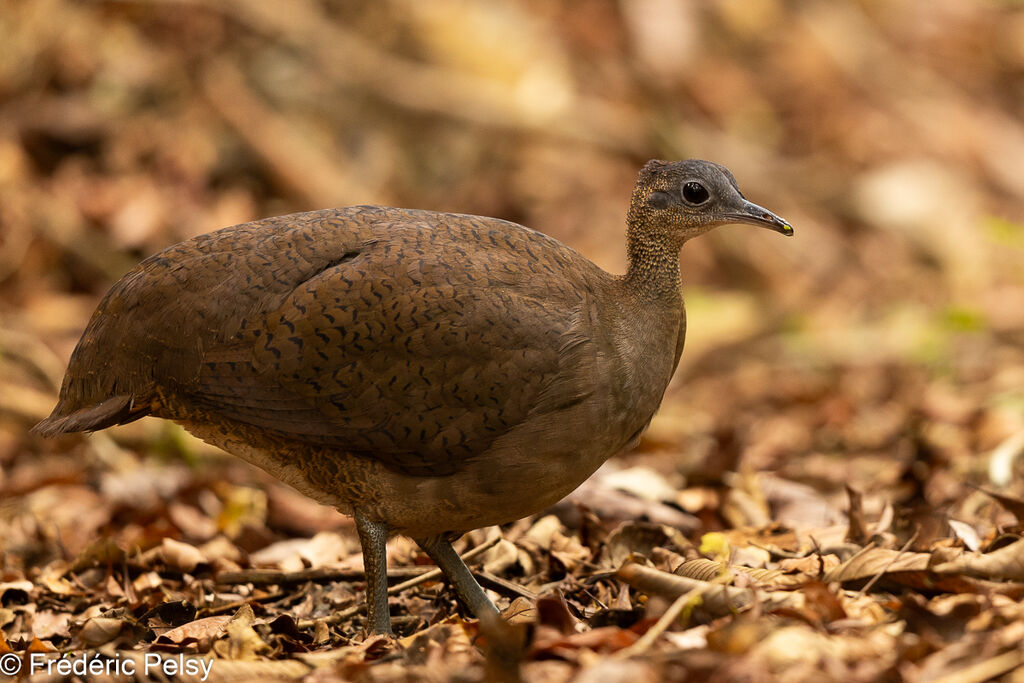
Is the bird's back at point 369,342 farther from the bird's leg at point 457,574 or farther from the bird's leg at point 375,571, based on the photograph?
the bird's leg at point 457,574

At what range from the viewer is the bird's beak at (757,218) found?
499cm

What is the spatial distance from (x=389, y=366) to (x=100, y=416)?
4.14 feet

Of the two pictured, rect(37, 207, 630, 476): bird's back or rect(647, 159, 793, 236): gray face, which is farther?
rect(647, 159, 793, 236): gray face

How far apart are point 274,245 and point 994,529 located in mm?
3290

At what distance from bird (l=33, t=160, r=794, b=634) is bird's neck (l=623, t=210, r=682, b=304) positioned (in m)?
0.15

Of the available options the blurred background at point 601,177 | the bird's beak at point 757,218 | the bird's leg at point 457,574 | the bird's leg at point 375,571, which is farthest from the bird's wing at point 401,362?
the blurred background at point 601,177

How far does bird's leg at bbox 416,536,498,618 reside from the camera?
15.5 feet

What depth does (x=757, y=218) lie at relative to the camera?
5016 mm

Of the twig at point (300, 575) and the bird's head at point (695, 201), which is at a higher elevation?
the bird's head at point (695, 201)

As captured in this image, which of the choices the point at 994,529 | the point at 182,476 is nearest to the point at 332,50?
the point at 182,476

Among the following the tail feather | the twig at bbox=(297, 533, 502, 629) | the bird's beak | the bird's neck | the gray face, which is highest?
the gray face

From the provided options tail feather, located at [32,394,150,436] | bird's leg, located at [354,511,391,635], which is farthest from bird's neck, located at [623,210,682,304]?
tail feather, located at [32,394,150,436]

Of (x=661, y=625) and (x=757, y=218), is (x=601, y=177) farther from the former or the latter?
(x=661, y=625)

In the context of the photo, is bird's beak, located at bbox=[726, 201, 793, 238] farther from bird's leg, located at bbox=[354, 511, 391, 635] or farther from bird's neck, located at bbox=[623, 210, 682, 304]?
bird's leg, located at bbox=[354, 511, 391, 635]
